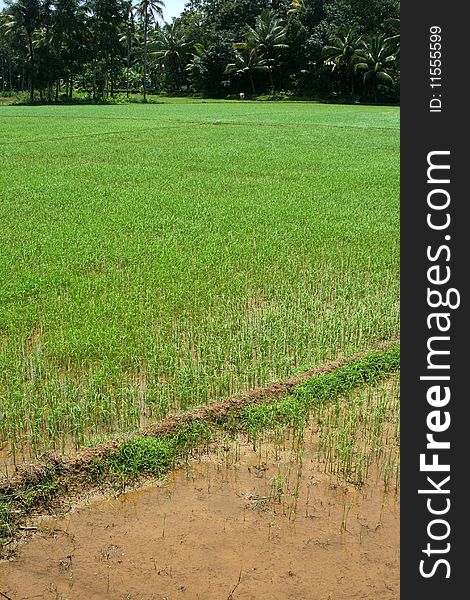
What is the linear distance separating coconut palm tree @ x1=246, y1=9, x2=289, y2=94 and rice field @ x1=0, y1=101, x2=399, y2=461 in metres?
32.6

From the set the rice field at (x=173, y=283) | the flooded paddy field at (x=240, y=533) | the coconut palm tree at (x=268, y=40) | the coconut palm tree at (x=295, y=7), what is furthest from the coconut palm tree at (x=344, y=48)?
the flooded paddy field at (x=240, y=533)

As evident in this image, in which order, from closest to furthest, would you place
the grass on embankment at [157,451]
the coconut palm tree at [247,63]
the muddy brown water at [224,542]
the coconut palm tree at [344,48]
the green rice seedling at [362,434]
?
the muddy brown water at [224,542] → the grass on embankment at [157,451] → the green rice seedling at [362,434] → the coconut palm tree at [344,48] → the coconut palm tree at [247,63]

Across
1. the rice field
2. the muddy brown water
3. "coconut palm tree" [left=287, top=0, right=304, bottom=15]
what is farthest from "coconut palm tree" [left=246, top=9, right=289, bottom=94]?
the muddy brown water

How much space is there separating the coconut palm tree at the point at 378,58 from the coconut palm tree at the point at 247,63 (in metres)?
7.17

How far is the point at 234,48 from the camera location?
46375 millimetres

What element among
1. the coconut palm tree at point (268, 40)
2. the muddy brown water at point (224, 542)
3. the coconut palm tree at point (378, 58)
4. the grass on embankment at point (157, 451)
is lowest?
the muddy brown water at point (224, 542)

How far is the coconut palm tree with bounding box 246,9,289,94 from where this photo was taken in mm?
44562

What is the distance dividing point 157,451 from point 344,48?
40.9 meters

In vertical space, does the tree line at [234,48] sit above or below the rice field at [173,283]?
above

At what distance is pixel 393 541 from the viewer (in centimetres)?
303

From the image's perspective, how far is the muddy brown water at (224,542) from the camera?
2752mm

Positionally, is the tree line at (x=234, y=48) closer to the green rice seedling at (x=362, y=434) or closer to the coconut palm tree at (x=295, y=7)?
the coconut palm tree at (x=295, y=7)

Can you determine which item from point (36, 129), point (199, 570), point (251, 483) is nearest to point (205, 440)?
point (251, 483)

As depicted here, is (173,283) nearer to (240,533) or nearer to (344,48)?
(240,533)
